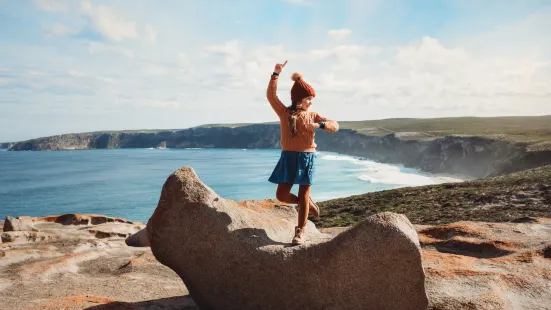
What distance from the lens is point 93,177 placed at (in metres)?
97.6

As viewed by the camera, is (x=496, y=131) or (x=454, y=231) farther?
(x=496, y=131)

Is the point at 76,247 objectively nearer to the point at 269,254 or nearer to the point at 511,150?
the point at 269,254

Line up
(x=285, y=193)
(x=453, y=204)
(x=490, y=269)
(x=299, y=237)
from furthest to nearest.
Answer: (x=453, y=204), (x=490, y=269), (x=285, y=193), (x=299, y=237)

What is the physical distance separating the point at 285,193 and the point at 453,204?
14644mm

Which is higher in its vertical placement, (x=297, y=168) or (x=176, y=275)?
(x=297, y=168)

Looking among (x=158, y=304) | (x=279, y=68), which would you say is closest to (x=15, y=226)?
(x=158, y=304)

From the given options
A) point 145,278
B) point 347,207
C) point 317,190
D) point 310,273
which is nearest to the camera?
point 310,273

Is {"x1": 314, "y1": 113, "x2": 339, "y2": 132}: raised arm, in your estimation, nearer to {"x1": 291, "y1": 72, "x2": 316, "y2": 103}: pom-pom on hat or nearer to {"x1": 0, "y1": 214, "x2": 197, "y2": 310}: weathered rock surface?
{"x1": 291, "y1": 72, "x2": 316, "y2": 103}: pom-pom on hat

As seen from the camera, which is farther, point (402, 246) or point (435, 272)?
point (435, 272)

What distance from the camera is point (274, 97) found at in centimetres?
649

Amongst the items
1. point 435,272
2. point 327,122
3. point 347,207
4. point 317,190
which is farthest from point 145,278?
point 317,190

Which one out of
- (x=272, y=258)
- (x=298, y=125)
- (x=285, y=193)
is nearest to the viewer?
(x=272, y=258)

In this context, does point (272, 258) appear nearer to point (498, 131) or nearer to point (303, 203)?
point (303, 203)

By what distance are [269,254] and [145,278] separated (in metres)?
3.42
